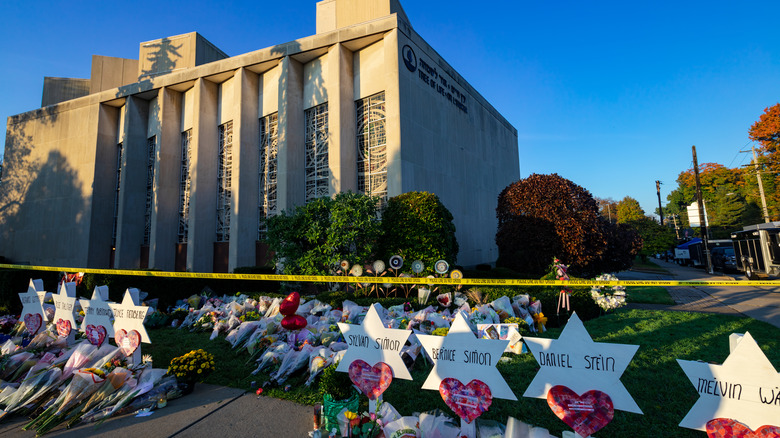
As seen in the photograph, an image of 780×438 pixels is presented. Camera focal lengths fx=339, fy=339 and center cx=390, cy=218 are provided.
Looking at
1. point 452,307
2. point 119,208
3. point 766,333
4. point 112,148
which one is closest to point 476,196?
point 452,307

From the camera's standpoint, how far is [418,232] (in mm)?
12078

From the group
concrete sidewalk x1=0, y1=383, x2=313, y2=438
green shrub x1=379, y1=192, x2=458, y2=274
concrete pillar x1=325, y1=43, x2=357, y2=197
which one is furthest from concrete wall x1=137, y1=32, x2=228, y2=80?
concrete sidewalk x1=0, y1=383, x2=313, y2=438

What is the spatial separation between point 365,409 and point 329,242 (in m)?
8.03

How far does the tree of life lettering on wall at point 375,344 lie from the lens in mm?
3514

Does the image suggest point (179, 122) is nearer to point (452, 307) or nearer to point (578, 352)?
point (452, 307)

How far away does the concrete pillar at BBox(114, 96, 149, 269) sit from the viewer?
23.9 meters

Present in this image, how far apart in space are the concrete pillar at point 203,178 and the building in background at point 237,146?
8cm

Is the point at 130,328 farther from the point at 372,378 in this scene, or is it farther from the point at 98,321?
the point at 372,378

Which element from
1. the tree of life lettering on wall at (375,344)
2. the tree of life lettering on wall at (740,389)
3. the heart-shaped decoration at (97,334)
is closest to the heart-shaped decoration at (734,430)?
the tree of life lettering on wall at (740,389)

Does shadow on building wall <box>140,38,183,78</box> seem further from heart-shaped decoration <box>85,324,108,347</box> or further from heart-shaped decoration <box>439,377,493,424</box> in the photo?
heart-shaped decoration <box>439,377,493,424</box>

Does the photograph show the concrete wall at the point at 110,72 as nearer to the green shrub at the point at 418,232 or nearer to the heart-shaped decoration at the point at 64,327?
the green shrub at the point at 418,232

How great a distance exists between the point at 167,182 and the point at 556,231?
23.8m

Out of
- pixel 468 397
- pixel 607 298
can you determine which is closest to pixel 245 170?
pixel 607 298

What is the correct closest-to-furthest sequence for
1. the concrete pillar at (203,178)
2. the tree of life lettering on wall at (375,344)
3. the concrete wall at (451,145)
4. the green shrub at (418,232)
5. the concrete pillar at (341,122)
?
the tree of life lettering on wall at (375,344) → the green shrub at (418,232) → the concrete wall at (451,145) → the concrete pillar at (341,122) → the concrete pillar at (203,178)
